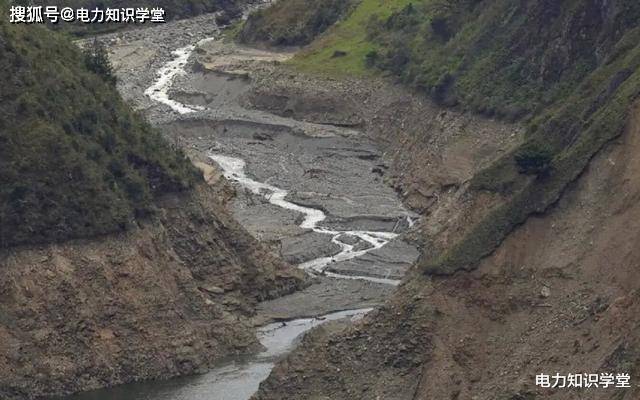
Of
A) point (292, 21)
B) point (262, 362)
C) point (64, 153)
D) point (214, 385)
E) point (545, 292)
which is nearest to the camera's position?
point (545, 292)

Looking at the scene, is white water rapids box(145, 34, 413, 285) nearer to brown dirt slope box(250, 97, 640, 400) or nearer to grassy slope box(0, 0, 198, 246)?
grassy slope box(0, 0, 198, 246)

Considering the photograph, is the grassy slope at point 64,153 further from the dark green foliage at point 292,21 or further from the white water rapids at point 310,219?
the dark green foliage at point 292,21

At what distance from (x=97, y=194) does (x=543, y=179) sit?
23.3 meters

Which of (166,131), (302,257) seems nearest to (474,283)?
(302,257)

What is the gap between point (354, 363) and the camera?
72.9 m

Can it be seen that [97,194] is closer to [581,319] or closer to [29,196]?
[29,196]

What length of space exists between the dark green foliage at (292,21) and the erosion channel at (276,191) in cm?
290

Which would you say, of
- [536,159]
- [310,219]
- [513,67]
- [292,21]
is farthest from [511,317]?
[292,21]

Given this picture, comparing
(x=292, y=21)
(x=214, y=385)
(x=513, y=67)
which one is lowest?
(x=214, y=385)

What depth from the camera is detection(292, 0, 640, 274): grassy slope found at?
76812mm

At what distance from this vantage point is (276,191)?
129 meters

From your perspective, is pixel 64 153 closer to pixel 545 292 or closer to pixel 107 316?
pixel 107 316

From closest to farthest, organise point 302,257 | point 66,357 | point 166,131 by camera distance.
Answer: point 66,357 < point 302,257 < point 166,131

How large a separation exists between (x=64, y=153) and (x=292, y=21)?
10527 cm
